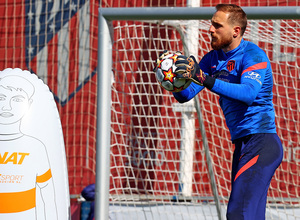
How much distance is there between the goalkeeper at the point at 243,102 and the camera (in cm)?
278

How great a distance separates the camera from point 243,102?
9.19ft

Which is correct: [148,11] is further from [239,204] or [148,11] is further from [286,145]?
[286,145]

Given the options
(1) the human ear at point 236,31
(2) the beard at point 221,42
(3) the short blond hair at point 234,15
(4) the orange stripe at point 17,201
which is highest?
(3) the short blond hair at point 234,15

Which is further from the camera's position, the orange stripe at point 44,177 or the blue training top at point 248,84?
the orange stripe at point 44,177

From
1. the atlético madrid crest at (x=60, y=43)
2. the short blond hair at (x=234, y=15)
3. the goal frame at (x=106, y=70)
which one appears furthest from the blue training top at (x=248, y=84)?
the atlético madrid crest at (x=60, y=43)

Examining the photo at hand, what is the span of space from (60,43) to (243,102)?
441 cm

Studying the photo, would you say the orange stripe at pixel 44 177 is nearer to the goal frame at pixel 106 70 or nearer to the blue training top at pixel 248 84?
the goal frame at pixel 106 70

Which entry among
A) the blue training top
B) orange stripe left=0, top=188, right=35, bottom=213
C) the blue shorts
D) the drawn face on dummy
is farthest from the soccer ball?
orange stripe left=0, top=188, right=35, bottom=213

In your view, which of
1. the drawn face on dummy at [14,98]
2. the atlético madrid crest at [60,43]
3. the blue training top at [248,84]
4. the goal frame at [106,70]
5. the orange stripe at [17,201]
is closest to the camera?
the blue training top at [248,84]

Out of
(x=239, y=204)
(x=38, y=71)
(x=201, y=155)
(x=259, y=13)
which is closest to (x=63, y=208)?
(x=239, y=204)

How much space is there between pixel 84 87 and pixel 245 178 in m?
4.09

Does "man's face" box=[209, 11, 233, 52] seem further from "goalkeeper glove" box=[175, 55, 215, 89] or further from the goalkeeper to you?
"goalkeeper glove" box=[175, 55, 215, 89]

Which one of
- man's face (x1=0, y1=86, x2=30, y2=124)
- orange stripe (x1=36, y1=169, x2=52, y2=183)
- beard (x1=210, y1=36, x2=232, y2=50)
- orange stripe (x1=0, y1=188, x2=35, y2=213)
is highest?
beard (x1=210, y1=36, x2=232, y2=50)

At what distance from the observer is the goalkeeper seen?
278 centimetres
